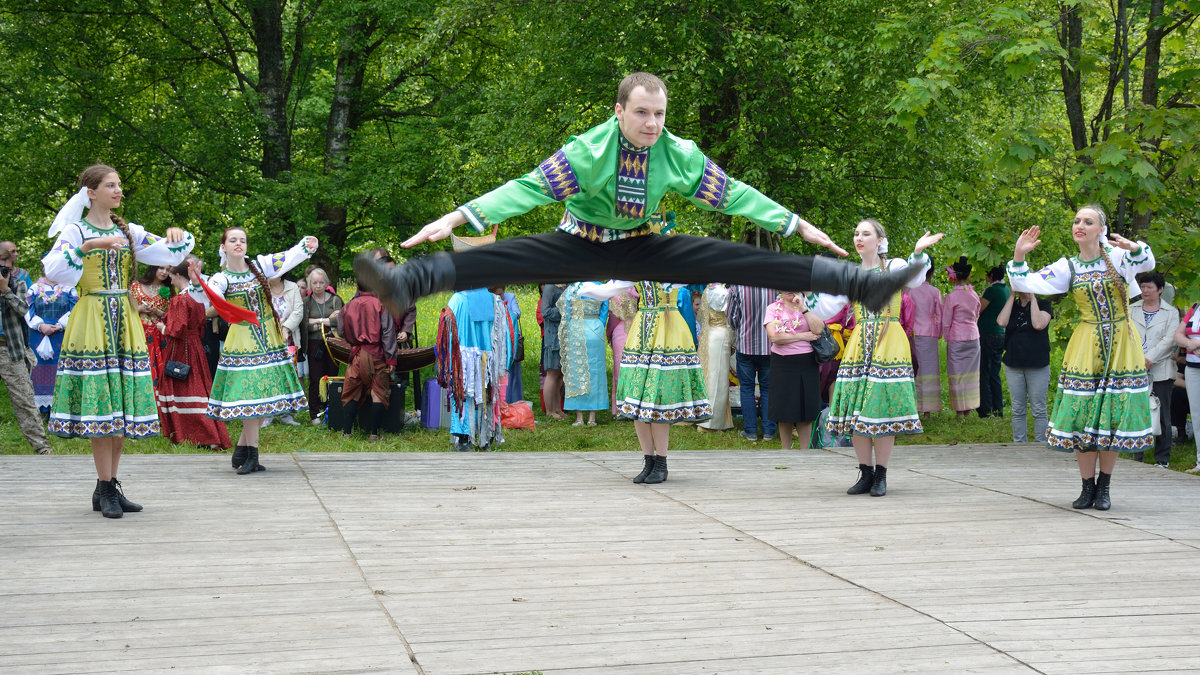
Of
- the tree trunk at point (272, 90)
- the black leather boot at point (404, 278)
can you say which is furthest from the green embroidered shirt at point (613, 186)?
the tree trunk at point (272, 90)

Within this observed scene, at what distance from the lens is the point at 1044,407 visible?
1084cm

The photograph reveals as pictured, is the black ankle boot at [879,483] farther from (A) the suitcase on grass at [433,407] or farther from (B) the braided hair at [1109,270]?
(A) the suitcase on grass at [433,407]

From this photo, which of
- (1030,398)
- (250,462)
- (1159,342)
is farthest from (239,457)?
(1159,342)

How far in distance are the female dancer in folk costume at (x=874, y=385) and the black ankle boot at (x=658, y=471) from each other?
1249mm

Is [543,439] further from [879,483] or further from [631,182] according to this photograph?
[631,182]

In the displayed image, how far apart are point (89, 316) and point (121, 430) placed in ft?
2.28

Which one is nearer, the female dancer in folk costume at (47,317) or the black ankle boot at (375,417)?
the black ankle boot at (375,417)

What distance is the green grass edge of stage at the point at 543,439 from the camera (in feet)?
33.9

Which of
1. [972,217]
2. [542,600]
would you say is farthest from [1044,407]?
[542,600]

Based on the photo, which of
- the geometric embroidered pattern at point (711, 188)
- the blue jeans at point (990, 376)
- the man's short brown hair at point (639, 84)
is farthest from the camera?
the blue jeans at point (990, 376)

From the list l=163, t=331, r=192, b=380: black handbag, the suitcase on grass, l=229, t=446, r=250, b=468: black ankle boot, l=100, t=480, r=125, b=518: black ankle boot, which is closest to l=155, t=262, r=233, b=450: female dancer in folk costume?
l=163, t=331, r=192, b=380: black handbag

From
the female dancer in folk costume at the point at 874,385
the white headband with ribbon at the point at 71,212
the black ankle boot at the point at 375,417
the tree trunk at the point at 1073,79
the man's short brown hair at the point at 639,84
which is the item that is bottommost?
the black ankle boot at the point at 375,417

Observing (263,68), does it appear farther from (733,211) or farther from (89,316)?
(733,211)

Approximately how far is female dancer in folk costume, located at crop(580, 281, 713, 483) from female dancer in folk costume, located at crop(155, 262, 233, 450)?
440 cm
